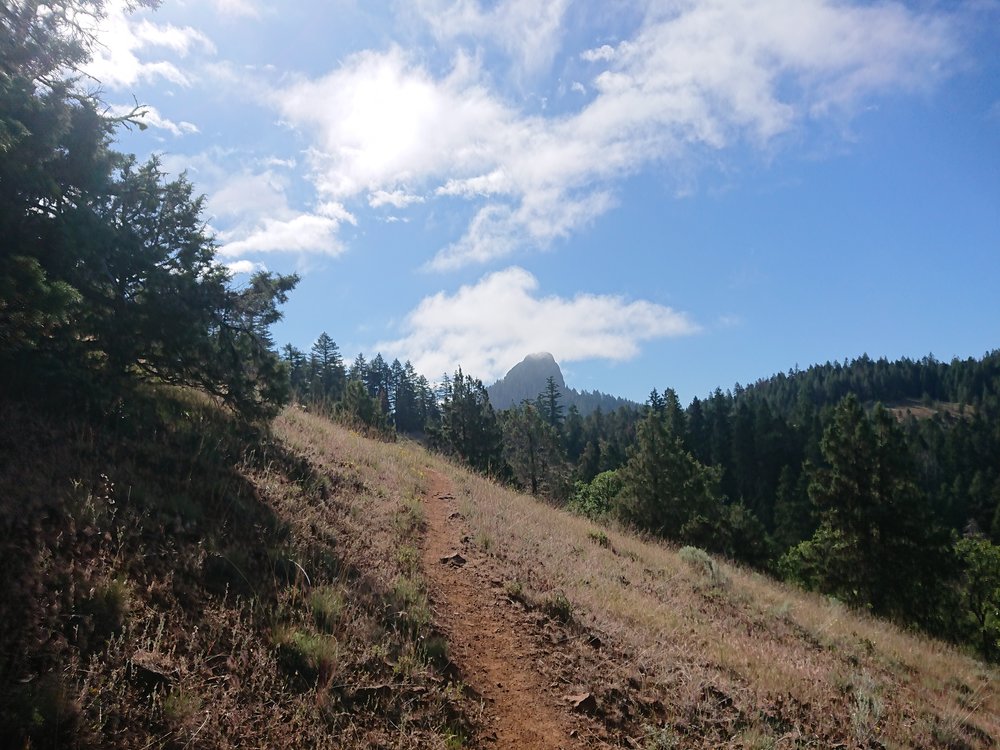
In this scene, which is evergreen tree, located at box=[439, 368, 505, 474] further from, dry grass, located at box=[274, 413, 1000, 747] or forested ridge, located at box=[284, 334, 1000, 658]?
dry grass, located at box=[274, 413, 1000, 747]

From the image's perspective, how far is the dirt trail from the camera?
479 cm

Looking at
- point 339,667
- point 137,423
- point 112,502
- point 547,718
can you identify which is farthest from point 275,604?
point 137,423

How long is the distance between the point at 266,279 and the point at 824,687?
1056 cm

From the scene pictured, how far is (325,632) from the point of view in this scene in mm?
4898

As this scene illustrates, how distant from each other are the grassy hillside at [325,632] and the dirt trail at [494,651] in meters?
0.03

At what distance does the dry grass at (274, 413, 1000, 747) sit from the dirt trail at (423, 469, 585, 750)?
52 cm

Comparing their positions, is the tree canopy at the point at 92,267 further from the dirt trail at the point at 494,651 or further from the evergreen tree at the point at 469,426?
the evergreen tree at the point at 469,426

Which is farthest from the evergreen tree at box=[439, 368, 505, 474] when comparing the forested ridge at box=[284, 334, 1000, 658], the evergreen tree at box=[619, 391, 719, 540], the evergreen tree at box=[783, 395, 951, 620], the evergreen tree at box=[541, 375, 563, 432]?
the evergreen tree at box=[541, 375, 563, 432]

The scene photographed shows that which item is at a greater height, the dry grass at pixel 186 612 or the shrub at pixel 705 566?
the dry grass at pixel 186 612

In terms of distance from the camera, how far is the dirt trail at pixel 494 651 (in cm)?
479

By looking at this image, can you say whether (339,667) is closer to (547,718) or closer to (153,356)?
(547,718)

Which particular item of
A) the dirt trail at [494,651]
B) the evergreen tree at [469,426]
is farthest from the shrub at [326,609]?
the evergreen tree at [469,426]

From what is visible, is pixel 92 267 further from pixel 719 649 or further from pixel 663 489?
pixel 663 489

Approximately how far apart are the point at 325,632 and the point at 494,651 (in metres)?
1.90
